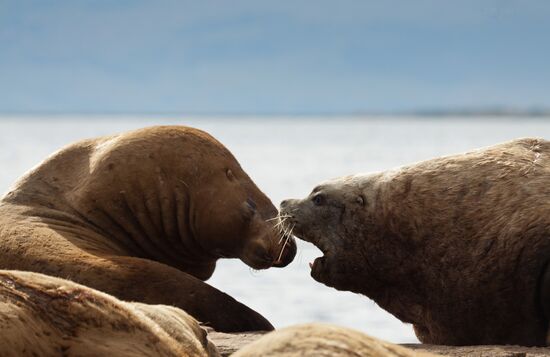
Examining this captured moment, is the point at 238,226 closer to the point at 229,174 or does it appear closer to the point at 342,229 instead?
the point at 229,174

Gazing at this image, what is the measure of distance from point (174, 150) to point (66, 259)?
1.28m

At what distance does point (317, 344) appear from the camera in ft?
12.4

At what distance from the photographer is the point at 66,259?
Result: 23.3ft

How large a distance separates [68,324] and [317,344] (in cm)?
112

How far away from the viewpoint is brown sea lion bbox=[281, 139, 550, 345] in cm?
669

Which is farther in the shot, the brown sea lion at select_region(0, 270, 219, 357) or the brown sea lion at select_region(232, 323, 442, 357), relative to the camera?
→ the brown sea lion at select_region(0, 270, 219, 357)

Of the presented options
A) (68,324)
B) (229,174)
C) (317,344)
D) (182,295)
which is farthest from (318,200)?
(317,344)

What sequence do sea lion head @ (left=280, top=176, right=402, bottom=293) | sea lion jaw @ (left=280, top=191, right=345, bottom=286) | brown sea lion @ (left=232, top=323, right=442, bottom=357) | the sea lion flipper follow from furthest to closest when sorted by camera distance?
sea lion jaw @ (left=280, top=191, right=345, bottom=286), sea lion head @ (left=280, top=176, right=402, bottom=293), the sea lion flipper, brown sea lion @ (left=232, top=323, right=442, bottom=357)

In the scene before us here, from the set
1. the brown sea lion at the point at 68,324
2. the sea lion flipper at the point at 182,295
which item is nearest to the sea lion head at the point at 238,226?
the sea lion flipper at the point at 182,295

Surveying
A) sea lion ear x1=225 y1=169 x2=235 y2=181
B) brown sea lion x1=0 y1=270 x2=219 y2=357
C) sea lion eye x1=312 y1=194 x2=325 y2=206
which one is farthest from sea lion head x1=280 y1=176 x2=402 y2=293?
brown sea lion x1=0 y1=270 x2=219 y2=357

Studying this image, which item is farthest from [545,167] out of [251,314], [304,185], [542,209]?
[304,185]

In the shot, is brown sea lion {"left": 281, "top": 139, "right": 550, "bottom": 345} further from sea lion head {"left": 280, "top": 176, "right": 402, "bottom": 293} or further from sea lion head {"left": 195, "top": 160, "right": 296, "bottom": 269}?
sea lion head {"left": 195, "top": 160, "right": 296, "bottom": 269}

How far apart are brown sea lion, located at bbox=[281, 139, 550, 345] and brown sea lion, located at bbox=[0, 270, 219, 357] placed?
8.05ft

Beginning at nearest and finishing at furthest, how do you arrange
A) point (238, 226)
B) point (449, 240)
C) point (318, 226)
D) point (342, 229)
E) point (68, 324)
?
point (68, 324), point (449, 240), point (342, 229), point (318, 226), point (238, 226)
